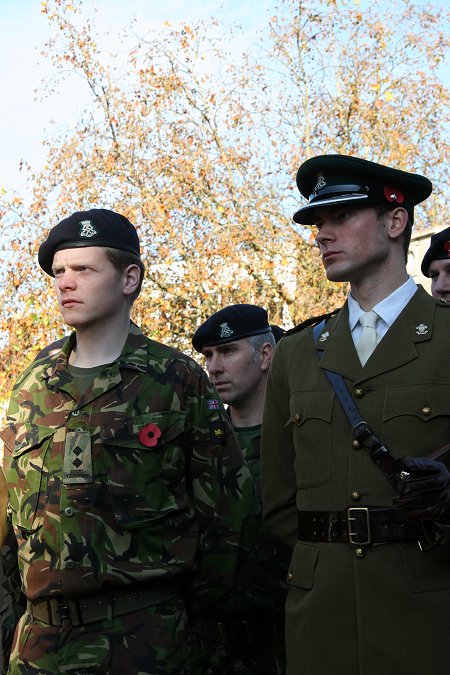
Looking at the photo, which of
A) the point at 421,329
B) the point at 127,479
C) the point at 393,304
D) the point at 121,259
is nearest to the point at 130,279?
the point at 121,259

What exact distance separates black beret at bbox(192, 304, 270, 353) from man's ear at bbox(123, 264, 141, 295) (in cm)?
177

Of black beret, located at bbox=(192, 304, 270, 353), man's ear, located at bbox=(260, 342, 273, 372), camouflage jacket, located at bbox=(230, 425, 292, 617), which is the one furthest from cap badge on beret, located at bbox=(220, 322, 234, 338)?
camouflage jacket, located at bbox=(230, 425, 292, 617)

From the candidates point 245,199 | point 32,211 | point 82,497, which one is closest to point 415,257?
point 245,199

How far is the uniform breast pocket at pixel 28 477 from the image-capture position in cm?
347

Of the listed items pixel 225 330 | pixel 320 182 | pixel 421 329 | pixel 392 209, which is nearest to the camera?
pixel 421 329

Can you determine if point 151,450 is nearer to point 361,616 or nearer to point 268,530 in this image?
point 268,530

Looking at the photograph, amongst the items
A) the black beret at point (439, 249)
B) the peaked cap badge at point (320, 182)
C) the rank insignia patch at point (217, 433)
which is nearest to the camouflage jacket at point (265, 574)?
the rank insignia patch at point (217, 433)

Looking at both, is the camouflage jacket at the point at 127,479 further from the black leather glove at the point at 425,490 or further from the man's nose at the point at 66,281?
the black leather glove at the point at 425,490

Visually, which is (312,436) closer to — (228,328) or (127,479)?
(127,479)

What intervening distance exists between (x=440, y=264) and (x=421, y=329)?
2511mm

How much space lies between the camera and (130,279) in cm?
378

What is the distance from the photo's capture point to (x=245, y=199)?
19.0 m

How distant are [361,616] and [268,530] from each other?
699 millimetres

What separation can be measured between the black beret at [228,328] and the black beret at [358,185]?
2219 mm
